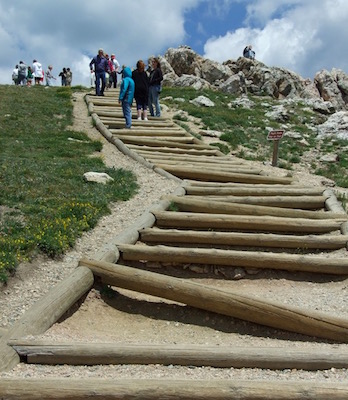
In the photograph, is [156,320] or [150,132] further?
[150,132]

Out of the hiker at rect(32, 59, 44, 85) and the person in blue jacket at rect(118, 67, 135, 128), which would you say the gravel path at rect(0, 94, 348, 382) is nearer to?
the person in blue jacket at rect(118, 67, 135, 128)

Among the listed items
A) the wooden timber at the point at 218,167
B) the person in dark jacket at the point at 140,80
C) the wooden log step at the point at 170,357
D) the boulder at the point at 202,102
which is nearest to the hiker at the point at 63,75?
the boulder at the point at 202,102

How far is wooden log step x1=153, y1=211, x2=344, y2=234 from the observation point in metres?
9.12

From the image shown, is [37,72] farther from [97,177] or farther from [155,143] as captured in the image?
[97,177]

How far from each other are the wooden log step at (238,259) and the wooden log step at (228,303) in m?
1.05

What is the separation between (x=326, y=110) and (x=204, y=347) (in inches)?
982

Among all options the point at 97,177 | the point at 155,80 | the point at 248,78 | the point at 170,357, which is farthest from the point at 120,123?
the point at 248,78

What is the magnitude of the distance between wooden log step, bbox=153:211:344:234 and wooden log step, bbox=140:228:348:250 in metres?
0.62

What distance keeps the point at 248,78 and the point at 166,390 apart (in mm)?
35638

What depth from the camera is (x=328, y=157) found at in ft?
57.7

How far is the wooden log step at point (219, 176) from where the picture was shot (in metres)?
12.9

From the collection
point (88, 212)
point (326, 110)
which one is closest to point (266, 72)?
point (326, 110)

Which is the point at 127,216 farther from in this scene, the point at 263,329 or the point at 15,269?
the point at 263,329

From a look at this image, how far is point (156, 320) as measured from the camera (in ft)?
20.2
